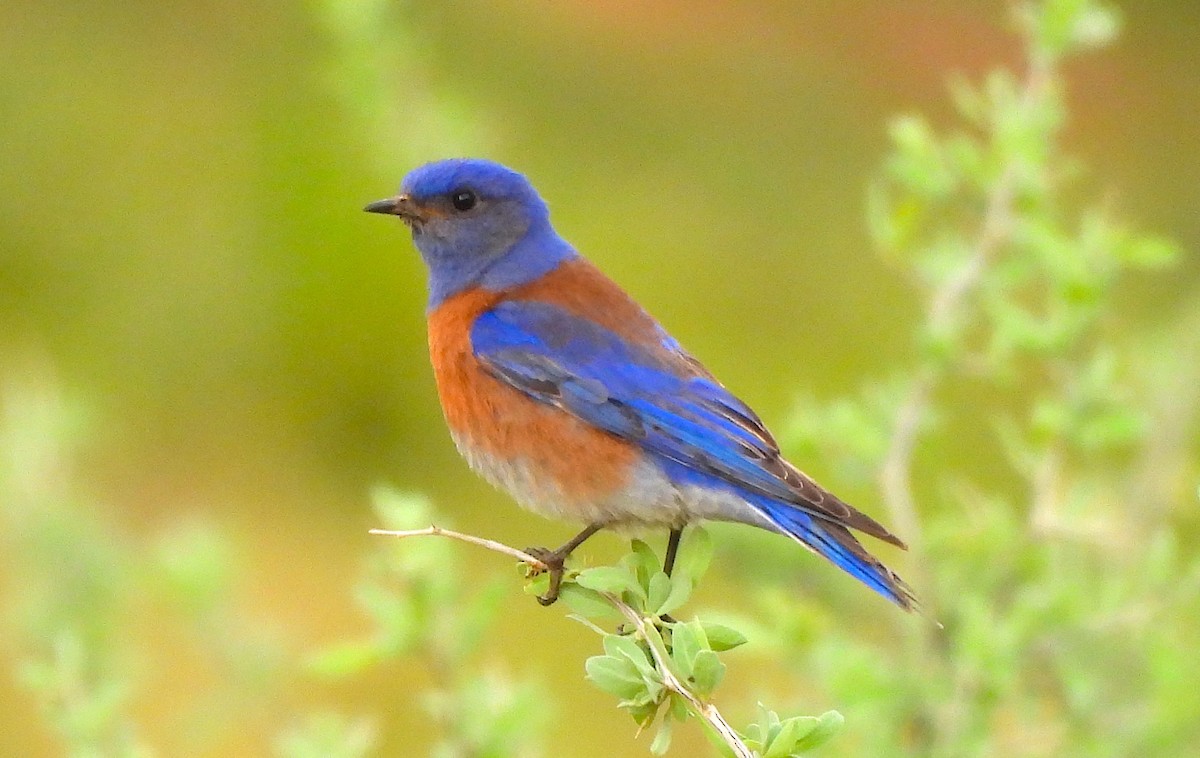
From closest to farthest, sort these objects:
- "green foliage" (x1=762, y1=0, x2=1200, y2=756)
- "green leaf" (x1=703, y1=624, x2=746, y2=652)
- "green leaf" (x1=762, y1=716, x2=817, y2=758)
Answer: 1. "green leaf" (x1=762, y1=716, x2=817, y2=758)
2. "green leaf" (x1=703, y1=624, x2=746, y2=652)
3. "green foliage" (x1=762, y1=0, x2=1200, y2=756)

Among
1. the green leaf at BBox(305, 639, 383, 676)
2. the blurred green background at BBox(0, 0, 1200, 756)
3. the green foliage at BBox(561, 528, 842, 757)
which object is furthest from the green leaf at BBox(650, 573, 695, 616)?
the blurred green background at BBox(0, 0, 1200, 756)

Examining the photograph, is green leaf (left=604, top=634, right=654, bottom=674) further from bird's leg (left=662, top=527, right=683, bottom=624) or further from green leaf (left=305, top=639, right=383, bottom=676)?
bird's leg (left=662, top=527, right=683, bottom=624)

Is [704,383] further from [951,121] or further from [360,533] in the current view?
[951,121]

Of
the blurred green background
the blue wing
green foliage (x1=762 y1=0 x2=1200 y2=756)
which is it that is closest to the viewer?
the blue wing

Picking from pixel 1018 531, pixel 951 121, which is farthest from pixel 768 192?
pixel 1018 531

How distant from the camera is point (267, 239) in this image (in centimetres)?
523

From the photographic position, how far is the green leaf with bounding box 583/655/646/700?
139 centimetres

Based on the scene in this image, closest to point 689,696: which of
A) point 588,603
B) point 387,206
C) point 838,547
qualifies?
point 588,603

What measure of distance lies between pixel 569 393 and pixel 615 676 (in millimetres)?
1036

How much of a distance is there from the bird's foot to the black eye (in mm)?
757

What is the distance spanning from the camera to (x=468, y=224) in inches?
104

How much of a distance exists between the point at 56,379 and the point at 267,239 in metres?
0.87

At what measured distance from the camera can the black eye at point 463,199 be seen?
2.64 meters

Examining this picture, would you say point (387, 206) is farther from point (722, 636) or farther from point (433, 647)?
point (722, 636)
